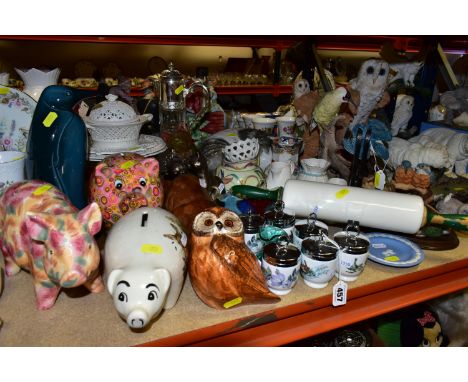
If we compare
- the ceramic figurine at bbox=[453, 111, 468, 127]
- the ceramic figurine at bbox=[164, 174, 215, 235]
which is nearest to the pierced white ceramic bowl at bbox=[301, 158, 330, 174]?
the ceramic figurine at bbox=[164, 174, 215, 235]

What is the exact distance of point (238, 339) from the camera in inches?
34.2

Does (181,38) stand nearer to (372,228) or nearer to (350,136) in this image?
(350,136)

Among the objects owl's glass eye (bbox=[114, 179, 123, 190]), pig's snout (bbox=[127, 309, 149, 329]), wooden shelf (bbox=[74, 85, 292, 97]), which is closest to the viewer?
pig's snout (bbox=[127, 309, 149, 329])

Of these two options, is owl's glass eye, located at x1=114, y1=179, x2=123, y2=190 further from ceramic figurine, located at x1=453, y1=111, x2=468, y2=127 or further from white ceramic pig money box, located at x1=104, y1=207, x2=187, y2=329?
ceramic figurine, located at x1=453, y1=111, x2=468, y2=127

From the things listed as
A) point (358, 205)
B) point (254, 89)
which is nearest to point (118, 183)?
point (358, 205)

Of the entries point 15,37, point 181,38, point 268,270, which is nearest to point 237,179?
point 268,270

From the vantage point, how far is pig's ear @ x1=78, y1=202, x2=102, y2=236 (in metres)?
0.80

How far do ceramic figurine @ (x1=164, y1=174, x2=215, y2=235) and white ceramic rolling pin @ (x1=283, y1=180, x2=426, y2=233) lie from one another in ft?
0.79

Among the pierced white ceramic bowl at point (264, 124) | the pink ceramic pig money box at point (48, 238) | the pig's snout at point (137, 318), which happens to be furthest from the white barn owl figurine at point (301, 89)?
the pig's snout at point (137, 318)

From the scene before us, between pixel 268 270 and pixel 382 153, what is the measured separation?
2.33 ft

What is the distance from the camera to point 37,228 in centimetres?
77

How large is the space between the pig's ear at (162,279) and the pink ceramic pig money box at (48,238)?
0.14m

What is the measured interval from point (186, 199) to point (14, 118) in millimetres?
570

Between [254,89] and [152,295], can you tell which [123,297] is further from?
[254,89]
